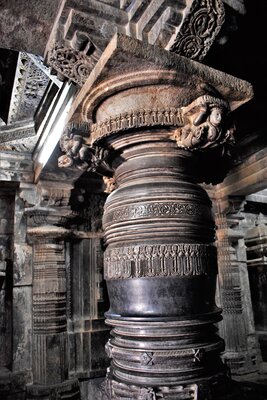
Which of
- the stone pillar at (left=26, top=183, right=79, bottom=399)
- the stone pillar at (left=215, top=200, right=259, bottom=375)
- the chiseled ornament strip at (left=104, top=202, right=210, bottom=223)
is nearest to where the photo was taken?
the chiseled ornament strip at (left=104, top=202, right=210, bottom=223)

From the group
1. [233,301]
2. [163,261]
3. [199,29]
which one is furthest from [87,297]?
[199,29]

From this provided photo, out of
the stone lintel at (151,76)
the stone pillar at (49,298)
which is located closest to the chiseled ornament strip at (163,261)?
the stone lintel at (151,76)

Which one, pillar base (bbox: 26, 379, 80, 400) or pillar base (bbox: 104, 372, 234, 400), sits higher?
pillar base (bbox: 104, 372, 234, 400)

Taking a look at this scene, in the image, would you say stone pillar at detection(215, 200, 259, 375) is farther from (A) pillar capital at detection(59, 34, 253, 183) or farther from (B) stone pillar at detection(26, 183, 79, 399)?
(A) pillar capital at detection(59, 34, 253, 183)

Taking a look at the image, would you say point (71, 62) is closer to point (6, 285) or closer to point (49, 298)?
point (49, 298)

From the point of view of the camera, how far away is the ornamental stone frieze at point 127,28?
1.49 metres

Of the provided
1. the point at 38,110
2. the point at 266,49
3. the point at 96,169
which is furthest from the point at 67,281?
the point at 266,49

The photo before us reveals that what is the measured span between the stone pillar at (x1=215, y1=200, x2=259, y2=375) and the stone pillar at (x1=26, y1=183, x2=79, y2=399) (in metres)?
2.42

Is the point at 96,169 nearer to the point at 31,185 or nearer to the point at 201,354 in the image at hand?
the point at 201,354

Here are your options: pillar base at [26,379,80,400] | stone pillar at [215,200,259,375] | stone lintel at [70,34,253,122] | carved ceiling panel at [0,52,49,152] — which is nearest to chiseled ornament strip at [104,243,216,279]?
stone lintel at [70,34,253,122]

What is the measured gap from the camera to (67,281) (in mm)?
4277

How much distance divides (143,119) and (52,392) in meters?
3.51

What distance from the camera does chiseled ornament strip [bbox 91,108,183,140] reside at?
1.47 m

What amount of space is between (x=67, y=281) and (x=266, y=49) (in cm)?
341
